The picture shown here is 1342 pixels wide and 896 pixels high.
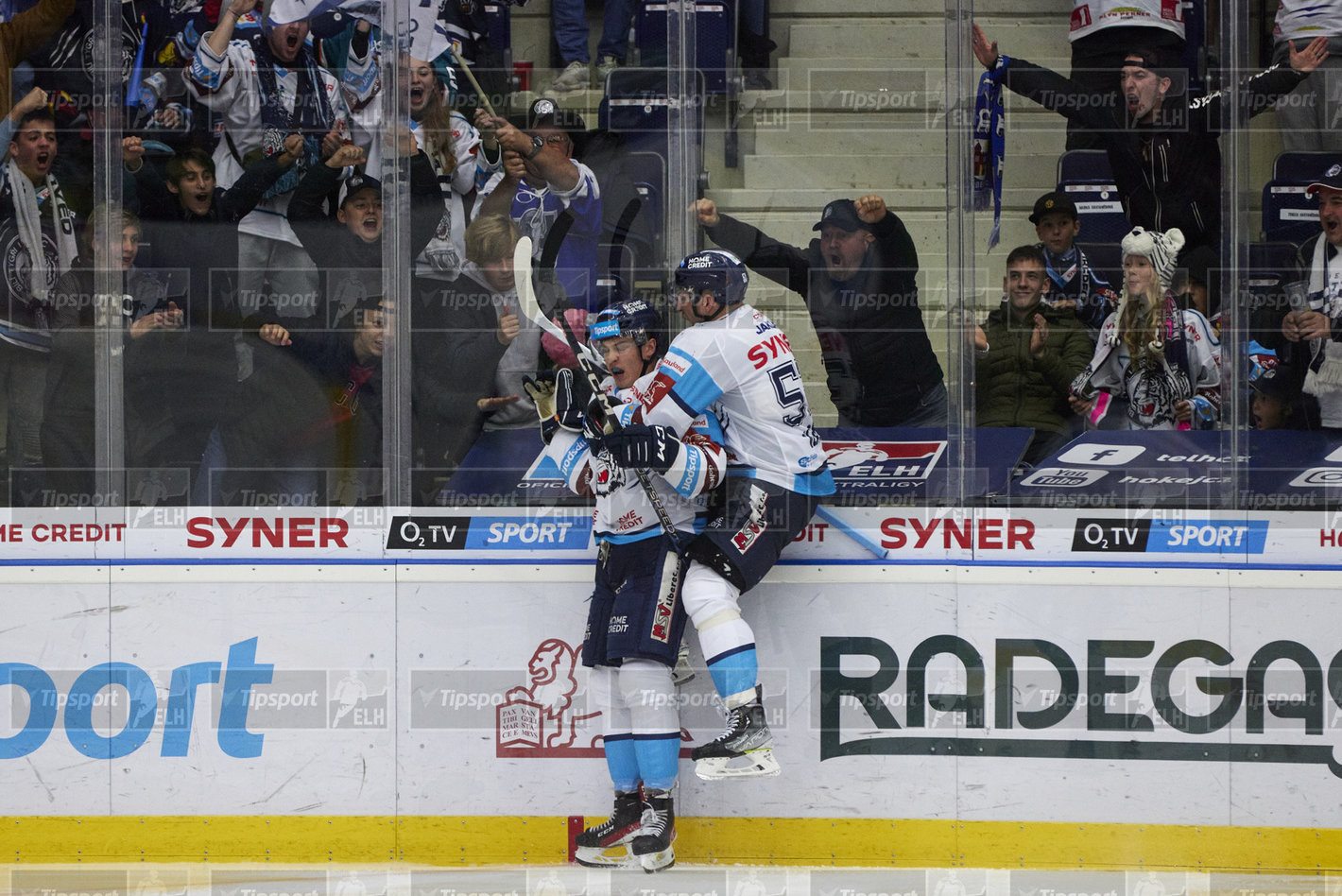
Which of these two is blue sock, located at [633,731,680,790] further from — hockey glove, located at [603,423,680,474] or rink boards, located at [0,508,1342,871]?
hockey glove, located at [603,423,680,474]

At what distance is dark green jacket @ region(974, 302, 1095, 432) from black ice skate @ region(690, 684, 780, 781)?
4.36 feet

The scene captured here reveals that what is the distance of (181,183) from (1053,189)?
2.93m

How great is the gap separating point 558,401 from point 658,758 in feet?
3.73

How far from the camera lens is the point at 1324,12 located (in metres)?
4.07

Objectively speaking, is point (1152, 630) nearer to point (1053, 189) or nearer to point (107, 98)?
point (1053, 189)

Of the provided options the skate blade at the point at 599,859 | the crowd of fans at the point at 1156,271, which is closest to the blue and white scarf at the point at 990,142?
the crowd of fans at the point at 1156,271

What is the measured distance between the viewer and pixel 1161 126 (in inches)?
161

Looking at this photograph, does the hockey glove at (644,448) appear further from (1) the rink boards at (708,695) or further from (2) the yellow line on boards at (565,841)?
(2) the yellow line on boards at (565,841)

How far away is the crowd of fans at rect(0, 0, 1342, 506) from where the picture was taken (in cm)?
412

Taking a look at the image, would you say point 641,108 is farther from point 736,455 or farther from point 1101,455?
point 1101,455

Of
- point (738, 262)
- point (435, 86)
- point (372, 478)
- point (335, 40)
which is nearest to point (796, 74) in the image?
point (738, 262)

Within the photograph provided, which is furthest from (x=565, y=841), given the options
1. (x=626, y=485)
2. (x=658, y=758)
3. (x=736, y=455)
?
(x=736, y=455)

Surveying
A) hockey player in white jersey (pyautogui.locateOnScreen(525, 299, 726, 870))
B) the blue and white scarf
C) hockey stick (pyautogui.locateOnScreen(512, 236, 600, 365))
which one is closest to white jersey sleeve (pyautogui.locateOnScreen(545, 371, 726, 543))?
hockey player in white jersey (pyautogui.locateOnScreen(525, 299, 726, 870))

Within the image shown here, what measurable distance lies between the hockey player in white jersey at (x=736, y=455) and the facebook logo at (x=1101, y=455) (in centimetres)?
84
